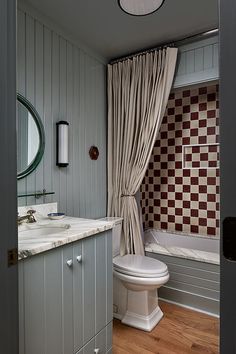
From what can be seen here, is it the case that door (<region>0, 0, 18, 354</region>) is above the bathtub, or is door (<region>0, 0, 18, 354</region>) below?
above

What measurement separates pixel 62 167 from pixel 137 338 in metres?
1.50

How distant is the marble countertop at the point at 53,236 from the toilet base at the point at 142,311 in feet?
2.82

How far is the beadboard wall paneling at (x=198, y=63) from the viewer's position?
2199 millimetres

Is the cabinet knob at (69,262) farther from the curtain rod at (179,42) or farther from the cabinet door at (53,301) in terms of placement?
the curtain rod at (179,42)

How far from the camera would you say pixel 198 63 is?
228cm

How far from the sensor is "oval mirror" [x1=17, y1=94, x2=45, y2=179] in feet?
5.96

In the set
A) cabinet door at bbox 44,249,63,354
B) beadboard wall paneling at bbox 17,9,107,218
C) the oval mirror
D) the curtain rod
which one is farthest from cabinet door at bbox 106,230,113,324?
the curtain rod

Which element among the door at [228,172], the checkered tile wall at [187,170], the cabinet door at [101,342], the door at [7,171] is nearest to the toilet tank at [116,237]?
the cabinet door at [101,342]

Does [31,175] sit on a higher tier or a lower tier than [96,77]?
lower

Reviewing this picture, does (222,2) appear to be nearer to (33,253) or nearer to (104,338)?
(33,253)

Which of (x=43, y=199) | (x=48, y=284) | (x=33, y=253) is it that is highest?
(x=43, y=199)

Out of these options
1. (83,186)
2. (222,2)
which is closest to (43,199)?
(83,186)

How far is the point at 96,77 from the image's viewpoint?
2572 mm

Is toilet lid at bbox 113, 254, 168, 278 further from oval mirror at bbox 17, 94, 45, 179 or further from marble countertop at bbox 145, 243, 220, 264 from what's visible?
oval mirror at bbox 17, 94, 45, 179
